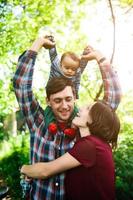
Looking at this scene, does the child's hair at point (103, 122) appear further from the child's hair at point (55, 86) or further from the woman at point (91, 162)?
the child's hair at point (55, 86)

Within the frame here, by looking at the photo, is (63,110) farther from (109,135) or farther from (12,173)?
(12,173)

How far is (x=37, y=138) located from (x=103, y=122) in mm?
713

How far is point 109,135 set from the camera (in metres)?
3.43

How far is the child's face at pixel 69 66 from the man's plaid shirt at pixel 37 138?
0.96 meters

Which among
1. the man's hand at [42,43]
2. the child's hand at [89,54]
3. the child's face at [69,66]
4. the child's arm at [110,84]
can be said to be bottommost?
the child's arm at [110,84]

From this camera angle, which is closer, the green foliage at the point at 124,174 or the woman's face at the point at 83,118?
the woman's face at the point at 83,118

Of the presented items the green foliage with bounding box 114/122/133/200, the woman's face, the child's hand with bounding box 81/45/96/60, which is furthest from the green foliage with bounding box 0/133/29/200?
the woman's face

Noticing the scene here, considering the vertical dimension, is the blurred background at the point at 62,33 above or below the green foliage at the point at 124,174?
above

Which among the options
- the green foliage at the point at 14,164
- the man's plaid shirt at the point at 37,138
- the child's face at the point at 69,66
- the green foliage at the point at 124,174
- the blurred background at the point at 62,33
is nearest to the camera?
the man's plaid shirt at the point at 37,138

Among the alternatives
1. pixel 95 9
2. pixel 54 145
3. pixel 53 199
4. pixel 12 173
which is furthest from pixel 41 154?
pixel 95 9

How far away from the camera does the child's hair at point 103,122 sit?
3.39 meters

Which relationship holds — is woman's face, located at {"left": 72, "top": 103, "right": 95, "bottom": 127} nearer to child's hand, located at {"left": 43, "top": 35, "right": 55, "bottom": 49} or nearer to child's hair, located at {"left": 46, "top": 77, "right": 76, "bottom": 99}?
child's hair, located at {"left": 46, "top": 77, "right": 76, "bottom": 99}

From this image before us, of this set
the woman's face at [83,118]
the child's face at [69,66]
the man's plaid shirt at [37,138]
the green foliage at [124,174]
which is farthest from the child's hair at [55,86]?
the green foliage at [124,174]

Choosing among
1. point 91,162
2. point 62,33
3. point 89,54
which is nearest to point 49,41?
point 89,54
